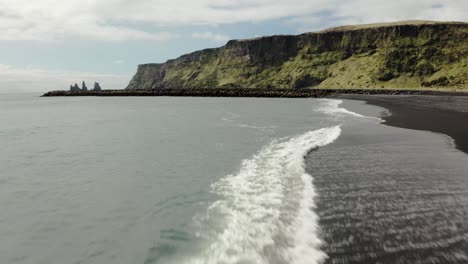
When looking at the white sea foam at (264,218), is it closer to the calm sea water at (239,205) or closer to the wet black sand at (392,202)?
the calm sea water at (239,205)

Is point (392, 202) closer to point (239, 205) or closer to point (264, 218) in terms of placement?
point (264, 218)

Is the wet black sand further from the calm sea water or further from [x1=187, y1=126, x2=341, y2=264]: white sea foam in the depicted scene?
[x1=187, y1=126, x2=341, y2=264]: white sea foam

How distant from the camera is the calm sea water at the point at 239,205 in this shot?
302 inches

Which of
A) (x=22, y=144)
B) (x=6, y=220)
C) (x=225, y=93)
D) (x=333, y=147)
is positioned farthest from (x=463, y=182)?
(x=225, y=93)

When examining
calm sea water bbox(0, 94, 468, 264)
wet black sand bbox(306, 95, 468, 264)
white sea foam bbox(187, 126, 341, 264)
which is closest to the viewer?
wet black sand bbox(306, 95, 468, 264)

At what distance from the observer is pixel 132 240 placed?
8.45 metres

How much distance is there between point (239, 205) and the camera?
421 inches

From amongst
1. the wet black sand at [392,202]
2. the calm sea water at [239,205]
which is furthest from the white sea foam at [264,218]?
the wet black sand at [392,202]

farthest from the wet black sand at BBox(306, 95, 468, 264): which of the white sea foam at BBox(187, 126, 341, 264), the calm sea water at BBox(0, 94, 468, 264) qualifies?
the white sea foam at BBox(187, 126, 341, 264)

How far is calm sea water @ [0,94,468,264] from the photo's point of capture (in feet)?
25.1

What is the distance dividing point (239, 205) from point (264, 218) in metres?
1.29

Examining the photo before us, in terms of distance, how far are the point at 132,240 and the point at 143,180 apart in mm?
5746

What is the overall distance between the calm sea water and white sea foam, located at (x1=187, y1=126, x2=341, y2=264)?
3 centimetres

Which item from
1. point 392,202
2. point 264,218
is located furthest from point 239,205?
point 392,202
